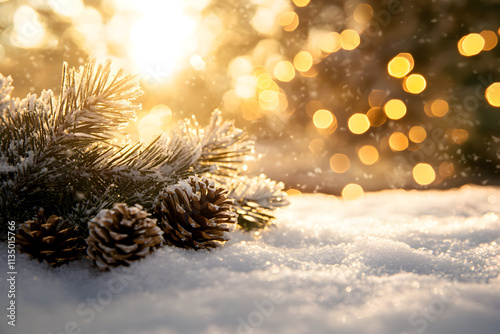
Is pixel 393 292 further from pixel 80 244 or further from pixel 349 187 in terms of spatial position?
pixel 349 187

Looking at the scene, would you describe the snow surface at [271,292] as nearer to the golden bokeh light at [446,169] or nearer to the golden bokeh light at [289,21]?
the golden bokeh light at [446,169]

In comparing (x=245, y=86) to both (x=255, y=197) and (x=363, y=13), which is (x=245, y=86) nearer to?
(x=363, y=13)

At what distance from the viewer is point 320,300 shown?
33.3 inches

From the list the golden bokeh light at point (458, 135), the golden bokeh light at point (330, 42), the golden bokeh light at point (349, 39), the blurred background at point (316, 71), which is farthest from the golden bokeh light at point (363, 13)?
the golden bokeh light at point (458, 135)

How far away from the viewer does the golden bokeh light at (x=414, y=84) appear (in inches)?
186

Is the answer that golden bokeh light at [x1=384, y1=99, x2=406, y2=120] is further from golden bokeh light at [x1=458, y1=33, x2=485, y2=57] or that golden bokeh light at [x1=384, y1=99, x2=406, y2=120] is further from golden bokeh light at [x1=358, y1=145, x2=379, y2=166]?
golden bokeh light at [x1=458, y1=33, x2=485, y2=57]

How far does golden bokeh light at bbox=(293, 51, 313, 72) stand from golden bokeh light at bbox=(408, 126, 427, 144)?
6.13 feet

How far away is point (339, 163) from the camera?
20.9ft

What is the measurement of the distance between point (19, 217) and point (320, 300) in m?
0.91

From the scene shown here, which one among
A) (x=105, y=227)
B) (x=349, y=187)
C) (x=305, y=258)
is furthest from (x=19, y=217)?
(x=349, y=187)

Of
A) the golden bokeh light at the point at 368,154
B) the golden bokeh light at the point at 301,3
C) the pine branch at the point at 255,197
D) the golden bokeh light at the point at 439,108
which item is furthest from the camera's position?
the golden bokeh light at the point at 368,154

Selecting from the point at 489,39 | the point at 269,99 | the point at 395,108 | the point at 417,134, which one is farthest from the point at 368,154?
the point at 489,39

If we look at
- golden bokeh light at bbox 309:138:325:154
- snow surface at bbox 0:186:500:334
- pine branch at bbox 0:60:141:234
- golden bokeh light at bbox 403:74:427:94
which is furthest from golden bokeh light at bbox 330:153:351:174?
pine branch at bbox 0:60:141:234

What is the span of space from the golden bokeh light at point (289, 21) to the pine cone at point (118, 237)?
492 centimetres
